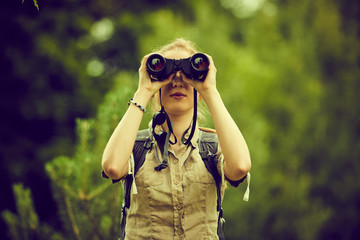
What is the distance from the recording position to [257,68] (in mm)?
10523

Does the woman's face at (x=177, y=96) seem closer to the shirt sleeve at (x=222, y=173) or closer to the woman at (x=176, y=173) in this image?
the woman at (x=176, y=173)

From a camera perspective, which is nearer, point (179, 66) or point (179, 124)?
point (179, 66)

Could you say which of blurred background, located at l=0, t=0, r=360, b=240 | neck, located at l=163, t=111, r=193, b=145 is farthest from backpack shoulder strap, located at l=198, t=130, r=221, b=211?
blurred background, located at l=0, t=0, r=360, b=240

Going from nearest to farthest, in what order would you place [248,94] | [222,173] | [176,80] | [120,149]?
[120,149] < [222,173] < [176,80] < [248,94]

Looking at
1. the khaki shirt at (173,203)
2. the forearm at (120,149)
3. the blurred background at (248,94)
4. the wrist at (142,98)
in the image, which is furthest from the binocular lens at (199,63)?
the blurred background at (248,94)

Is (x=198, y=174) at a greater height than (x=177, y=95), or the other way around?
(x=177, y=95)

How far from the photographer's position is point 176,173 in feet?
5.93

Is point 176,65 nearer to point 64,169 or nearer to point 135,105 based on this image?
point 135,105

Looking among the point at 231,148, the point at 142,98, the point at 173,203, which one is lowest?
the point at 173,203

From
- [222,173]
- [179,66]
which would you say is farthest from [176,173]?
[179,66]

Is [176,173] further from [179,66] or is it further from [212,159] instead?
[179,66]

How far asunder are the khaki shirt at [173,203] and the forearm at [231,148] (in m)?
0.13

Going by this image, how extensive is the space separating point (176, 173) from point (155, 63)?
0.54 metres

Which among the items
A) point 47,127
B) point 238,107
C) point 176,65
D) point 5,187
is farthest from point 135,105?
point 47,127
